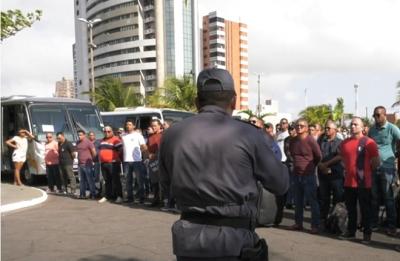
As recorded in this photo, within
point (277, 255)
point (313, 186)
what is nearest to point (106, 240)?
point (277, 255)

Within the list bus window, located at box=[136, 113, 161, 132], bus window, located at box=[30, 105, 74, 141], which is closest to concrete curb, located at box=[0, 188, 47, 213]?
bus window, located at box=[30, 105, 74, 141]

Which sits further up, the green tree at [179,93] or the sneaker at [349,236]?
the green tree at [179,93]

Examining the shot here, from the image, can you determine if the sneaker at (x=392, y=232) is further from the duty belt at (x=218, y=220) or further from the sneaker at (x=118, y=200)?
the sneaker at (x=118, y=200)

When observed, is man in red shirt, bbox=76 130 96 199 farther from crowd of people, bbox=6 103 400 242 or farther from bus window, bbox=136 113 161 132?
bus window, bbox=136 113 161 132

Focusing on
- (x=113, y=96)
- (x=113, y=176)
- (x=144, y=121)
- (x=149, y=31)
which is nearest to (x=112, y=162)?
(x=113, y=176)

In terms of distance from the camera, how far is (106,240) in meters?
7.57

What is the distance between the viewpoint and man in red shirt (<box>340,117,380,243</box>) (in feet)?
23.5

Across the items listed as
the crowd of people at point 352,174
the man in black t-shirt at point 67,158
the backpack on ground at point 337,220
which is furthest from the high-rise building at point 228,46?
the backpack on ground at point 337,220

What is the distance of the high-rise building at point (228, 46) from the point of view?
380ft

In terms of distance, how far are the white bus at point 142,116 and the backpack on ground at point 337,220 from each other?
12450 millimetres

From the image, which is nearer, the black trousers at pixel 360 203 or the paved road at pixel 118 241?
the paved road at pixel 118 241

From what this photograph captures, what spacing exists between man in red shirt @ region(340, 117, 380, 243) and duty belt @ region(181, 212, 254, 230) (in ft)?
16.4

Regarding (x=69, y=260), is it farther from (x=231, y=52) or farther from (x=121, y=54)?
(x=231, y=52)

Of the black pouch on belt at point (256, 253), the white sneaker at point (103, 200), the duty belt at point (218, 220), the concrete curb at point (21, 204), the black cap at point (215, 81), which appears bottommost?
the white sneaker at point (103, 200)
